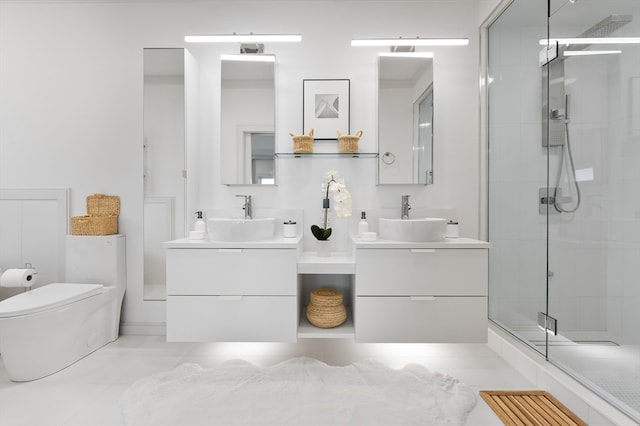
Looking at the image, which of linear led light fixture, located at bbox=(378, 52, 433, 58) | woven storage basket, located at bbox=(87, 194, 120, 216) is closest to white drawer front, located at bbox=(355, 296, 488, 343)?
linear led light fixture, located at bbox=(378, 52, 433, 58)

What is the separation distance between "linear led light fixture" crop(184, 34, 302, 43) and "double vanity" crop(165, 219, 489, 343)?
58.4 inches

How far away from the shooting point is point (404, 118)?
2248mm

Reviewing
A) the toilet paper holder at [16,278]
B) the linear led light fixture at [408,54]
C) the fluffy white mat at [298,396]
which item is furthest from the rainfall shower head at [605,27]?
the toilet paper holder at [16,278]

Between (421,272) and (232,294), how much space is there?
1.12 meters

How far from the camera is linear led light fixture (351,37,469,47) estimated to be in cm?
224

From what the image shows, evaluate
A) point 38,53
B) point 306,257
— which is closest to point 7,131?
point 38,53

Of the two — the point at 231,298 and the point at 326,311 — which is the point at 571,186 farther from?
the point at 231,298

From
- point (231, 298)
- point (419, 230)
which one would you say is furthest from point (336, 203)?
point (231, 298)

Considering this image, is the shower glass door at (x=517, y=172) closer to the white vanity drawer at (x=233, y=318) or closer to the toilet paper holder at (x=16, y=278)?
the white vanity drawer at (x=233, y=318)

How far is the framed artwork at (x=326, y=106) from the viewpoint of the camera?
2.31m

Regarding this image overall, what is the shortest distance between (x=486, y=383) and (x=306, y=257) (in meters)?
1.27

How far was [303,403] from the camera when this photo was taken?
1.55m

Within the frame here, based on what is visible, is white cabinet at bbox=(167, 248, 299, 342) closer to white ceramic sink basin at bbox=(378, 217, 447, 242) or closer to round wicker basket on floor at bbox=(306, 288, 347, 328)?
round wicker basket on floor at bbox=(306, 288, 347, 328)

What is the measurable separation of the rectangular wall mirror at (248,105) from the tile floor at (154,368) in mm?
1237
